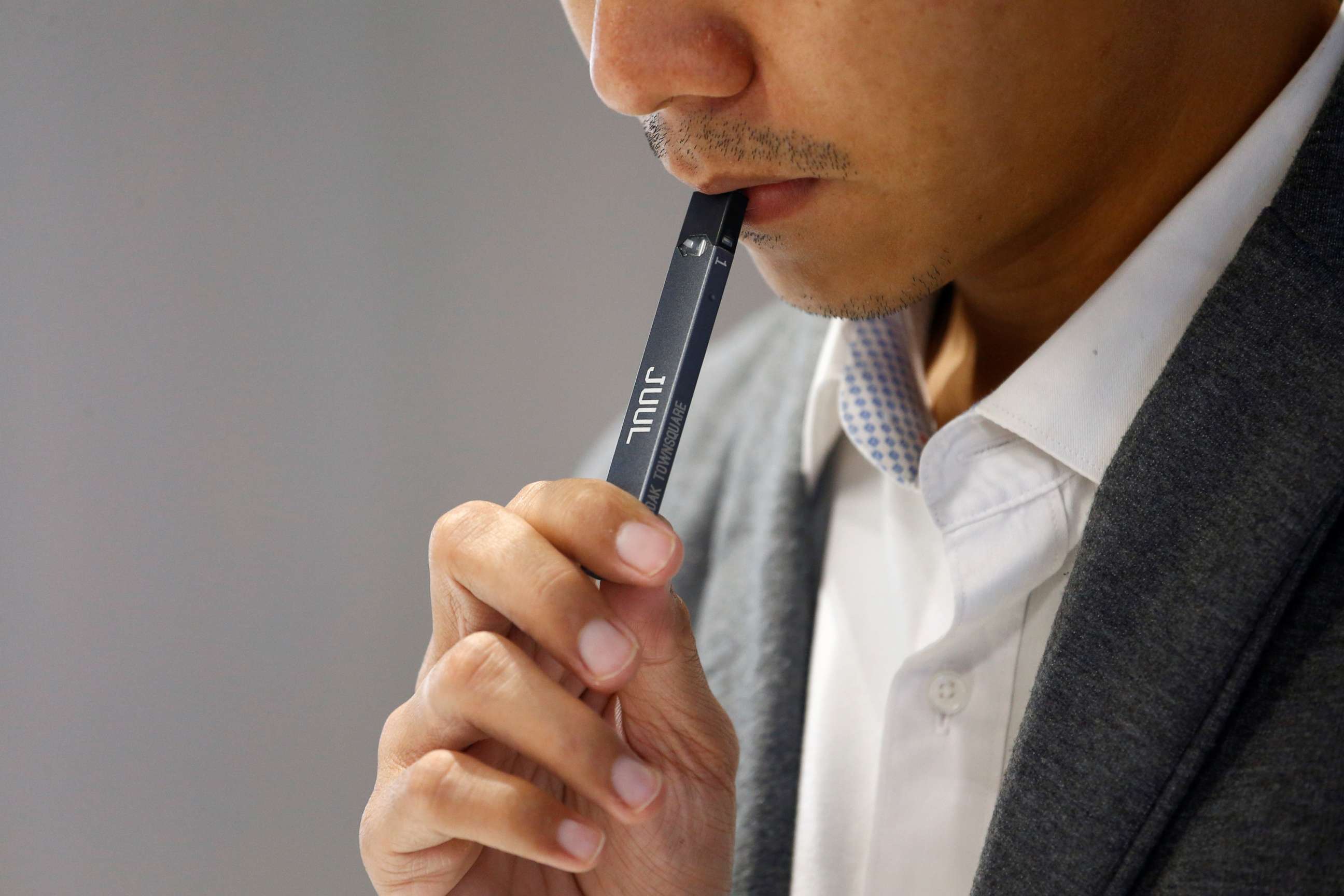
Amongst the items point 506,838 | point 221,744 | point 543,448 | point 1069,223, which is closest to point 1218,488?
point 1069,223

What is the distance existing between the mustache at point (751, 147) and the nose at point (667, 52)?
3 cm

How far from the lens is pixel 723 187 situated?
0.72 metres

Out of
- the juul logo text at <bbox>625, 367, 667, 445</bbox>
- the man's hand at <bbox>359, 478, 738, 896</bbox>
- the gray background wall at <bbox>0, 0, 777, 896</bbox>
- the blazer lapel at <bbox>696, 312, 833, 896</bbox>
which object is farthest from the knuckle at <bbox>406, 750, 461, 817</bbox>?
the gray background wall at <bbox>0, 0, 777, 896</bbox>

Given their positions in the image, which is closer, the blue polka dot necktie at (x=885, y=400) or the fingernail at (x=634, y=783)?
the fingernail at (x=634, y=783)

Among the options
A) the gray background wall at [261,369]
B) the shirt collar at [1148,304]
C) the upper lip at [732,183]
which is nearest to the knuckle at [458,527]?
the upper lip at [732,183]

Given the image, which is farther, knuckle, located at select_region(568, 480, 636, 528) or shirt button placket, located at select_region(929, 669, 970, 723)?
shirt button placket, located at select_region(929, 669, 970, 723)

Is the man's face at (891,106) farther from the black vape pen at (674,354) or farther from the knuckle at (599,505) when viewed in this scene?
the knuckle at (599,505)

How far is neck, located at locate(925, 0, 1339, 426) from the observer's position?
747mm

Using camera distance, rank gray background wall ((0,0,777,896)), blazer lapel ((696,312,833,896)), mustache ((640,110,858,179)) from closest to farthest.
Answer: mustache ((640,110,858,179)) → blazer lapel ((696,312,833,896)) → gray background wall ((0,0,777,896))

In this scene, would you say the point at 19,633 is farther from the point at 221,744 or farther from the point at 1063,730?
the point at 1063,730

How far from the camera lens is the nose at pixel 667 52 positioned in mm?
655

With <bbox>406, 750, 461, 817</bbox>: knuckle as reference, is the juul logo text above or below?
above

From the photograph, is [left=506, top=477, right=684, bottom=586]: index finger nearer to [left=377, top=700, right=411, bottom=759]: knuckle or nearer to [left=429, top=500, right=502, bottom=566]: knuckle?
[left=429, top=500, right=502, bottom=566]: knuckle

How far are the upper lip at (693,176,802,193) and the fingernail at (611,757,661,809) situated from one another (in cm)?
38
